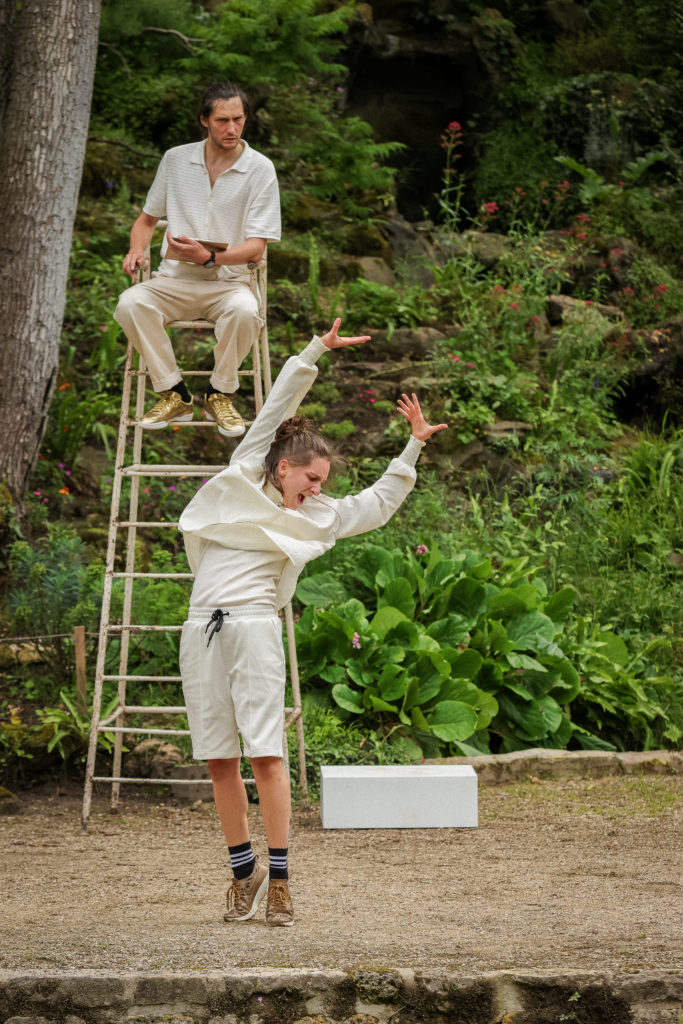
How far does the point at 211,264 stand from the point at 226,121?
58 cm

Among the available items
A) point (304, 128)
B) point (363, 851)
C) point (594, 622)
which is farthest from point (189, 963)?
point (304, 128)

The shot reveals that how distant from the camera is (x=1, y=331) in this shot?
255 inches

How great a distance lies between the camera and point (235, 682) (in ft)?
10.9

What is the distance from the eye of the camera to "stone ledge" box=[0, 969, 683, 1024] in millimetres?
2904

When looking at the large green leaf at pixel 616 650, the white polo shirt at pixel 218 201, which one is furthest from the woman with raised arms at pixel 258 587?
the large green leaf at pixel 616 650

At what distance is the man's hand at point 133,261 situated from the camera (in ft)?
15.9

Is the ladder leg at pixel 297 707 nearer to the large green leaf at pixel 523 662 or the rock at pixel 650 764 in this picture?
the large green leaf at pixel 523 662

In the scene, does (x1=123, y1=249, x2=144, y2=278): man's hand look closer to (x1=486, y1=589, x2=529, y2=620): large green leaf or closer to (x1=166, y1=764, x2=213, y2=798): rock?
(x1=166, y1=764, x2=213, y2=798): rock

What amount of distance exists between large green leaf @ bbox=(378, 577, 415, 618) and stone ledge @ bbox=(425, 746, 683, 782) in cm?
84

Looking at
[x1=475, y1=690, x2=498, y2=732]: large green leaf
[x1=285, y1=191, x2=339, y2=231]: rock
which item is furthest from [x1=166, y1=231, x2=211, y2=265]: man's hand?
[x1=285, y1=191, x2=339, y2=231]: rock

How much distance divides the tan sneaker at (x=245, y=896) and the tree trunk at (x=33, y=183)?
11.9 feet

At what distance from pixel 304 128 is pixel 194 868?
319 inches

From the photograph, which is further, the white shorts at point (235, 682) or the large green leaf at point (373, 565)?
the large green leaf at point (373, 565)

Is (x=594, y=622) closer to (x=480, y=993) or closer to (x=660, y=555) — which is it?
(x=660, y=555)
